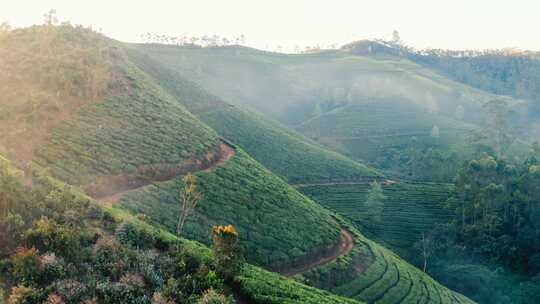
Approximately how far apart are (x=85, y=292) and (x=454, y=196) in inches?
2085

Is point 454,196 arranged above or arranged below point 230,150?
below

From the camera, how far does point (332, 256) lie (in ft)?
103

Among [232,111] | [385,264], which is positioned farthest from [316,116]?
[385,264]

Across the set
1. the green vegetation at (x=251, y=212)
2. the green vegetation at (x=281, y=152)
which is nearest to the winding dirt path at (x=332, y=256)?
the green vegetation at (x=251, y=212)

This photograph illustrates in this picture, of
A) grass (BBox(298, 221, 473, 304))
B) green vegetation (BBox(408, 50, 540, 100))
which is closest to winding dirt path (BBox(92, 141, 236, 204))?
grass (BBox(298, 221, 473, 304))

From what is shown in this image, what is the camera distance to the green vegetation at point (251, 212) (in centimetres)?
2586

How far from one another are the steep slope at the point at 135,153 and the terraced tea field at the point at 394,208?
1419 cm

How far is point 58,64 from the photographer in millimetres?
37688

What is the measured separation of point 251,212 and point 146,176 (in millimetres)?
8394

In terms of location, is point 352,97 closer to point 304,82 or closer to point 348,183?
point 304,82

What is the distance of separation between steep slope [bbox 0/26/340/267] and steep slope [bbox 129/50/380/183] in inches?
560

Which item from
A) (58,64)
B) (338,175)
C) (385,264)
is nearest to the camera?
(385,264)

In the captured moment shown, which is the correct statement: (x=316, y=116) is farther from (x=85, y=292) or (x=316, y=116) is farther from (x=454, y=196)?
(x=85, y=292)

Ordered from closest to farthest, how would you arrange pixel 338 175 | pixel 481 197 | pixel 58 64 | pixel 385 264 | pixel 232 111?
pixel 385 264 < pixel 58 64 < pixel 481 197 < pixel 338 175 < pixel 232 111
